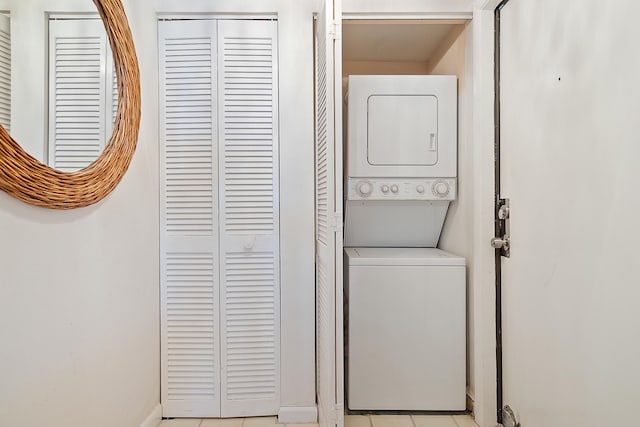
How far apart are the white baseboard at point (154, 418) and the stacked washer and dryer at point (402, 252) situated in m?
1.04

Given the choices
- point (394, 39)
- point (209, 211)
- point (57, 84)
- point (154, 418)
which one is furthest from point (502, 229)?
point (154, 418)

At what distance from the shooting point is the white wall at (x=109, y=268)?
1024 millimetres

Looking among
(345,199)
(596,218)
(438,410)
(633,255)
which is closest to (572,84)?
(596,218)

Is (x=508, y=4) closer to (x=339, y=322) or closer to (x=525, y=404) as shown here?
(x=339, y=322)

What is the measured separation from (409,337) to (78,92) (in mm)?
1887

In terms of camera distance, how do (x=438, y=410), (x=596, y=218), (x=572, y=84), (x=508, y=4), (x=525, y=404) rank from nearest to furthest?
(x=596, y=218) → (x=572, y=84) → (x=525, y=404) → (x=508, y=4) → (x=438, y=410)

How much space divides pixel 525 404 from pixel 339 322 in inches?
34.8

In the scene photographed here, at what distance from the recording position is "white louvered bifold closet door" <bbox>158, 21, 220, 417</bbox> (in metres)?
1.98

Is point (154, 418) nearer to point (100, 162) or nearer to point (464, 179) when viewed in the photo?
point (100, 162)

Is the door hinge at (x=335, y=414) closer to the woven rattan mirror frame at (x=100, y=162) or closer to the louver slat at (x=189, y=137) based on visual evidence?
the louver slat at (x=189, y=137)

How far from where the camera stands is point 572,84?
126cm

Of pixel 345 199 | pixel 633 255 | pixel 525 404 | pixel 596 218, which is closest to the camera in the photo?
pixel 633 255

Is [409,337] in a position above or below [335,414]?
above

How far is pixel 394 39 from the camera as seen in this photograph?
2359mm
